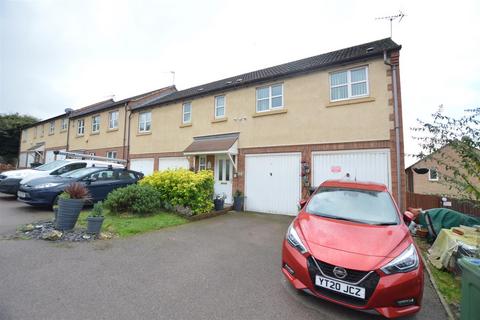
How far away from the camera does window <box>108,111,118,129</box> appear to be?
55.9 feet

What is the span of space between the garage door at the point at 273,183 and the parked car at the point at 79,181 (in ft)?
17.4

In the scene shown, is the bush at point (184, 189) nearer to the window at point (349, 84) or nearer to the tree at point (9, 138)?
the window at point (349, 84)

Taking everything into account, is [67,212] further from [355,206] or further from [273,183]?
[273,183]

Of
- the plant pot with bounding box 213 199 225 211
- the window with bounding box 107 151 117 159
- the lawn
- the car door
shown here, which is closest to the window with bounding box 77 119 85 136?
the window with bounding box 107 151 117 159

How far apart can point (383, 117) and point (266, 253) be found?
21.0ft

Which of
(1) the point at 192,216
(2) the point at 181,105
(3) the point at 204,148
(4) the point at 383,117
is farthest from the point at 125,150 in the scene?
(4) the point at 383,117

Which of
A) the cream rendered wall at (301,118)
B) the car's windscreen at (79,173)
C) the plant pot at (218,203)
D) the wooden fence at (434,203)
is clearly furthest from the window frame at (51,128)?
the wooden fence at (434,203)

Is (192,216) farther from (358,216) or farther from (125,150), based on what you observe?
(125,150)

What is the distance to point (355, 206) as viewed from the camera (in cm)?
400

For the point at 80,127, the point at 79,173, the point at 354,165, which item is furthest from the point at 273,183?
the point at 80,127

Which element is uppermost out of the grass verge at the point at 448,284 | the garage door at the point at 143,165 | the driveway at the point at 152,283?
the garage door at the point at 143,165

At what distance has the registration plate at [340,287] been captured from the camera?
265cm

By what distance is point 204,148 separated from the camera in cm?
1112

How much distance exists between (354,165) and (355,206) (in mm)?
4884
